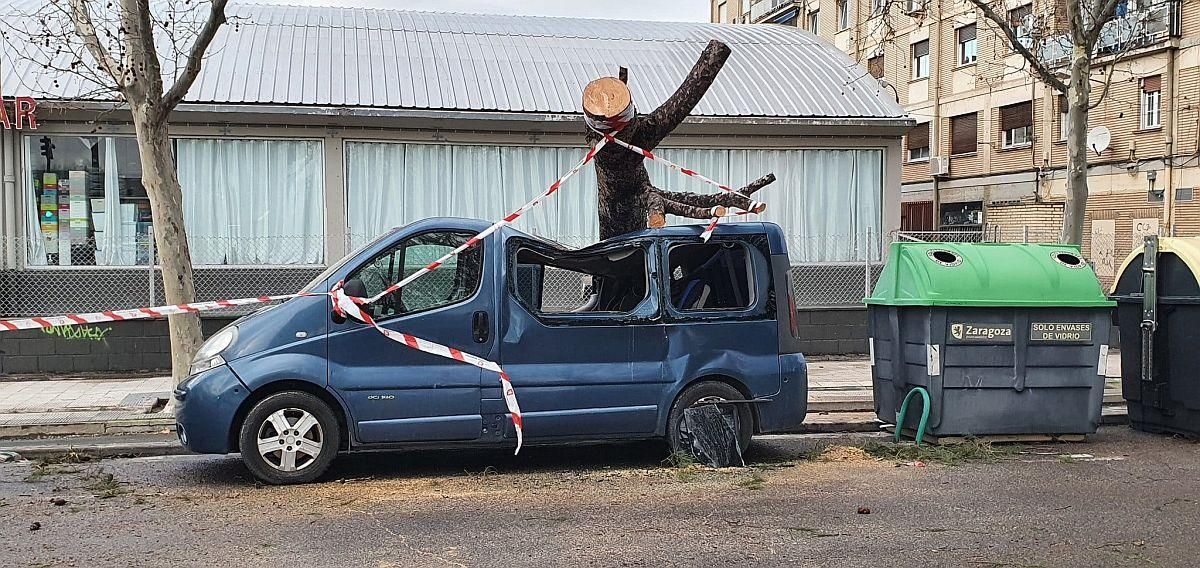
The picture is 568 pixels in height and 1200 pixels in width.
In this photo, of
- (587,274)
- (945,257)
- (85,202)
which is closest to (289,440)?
(587,274)

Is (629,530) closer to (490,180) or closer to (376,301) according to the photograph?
(376,301)

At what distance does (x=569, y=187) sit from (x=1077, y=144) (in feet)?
20.3

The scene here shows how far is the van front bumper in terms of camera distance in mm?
7008

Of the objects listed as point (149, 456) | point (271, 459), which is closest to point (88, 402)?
point (149, 456)

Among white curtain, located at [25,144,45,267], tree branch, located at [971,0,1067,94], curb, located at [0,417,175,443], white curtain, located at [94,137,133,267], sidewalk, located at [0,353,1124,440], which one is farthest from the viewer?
white curtain, located at [94,137,133,267]

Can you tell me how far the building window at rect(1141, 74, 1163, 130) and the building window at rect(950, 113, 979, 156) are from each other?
5790mm

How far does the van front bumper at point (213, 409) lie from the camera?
276 inches

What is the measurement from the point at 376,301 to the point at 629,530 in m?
2.46

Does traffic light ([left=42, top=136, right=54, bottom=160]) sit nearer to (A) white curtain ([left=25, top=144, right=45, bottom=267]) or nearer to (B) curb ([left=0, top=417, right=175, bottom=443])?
(A) white curtain ([left=25, top=144, right=45, bottom=267])

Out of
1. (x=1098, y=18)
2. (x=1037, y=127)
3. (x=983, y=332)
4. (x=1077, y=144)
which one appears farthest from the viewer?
(x=1037, y=127)

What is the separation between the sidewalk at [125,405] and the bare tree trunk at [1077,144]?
186 cm

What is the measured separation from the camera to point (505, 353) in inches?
293

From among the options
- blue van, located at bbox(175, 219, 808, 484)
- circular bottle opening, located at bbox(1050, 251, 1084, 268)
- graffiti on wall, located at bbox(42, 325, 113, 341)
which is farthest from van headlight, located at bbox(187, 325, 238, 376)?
circular bottle opening, located at bbox(1050, 251, 1084, 268)

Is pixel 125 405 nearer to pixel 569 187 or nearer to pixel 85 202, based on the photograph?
pixel 85 202
